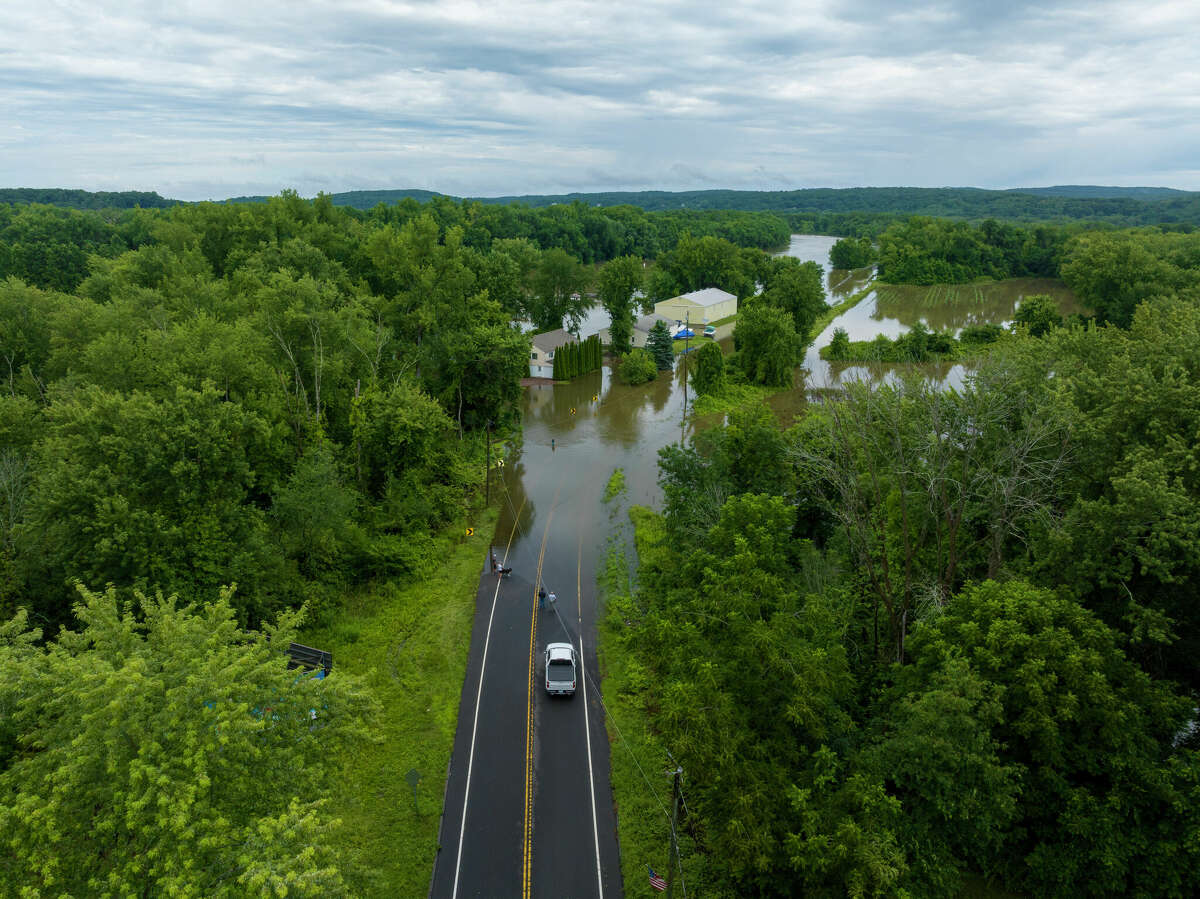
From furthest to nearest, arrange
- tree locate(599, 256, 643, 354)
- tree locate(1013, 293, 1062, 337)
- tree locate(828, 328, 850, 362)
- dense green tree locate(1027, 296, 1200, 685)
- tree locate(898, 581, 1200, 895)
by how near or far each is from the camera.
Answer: tree locate(599, 256, 643, 354), tree locate(1013, 293, 1062, 337), tree locate(828, 328, 850, 362), dense green tree locate(1027, 296, 1200, 685), tree locate(898, 581, 1200, 895)

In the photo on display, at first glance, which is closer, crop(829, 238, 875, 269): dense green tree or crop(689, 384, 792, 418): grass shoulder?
crop(689, 384, 792, 418): grass shoulder

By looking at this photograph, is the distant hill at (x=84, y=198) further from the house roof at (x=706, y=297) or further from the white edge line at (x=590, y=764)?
the white edge line at (x=590, y=764)

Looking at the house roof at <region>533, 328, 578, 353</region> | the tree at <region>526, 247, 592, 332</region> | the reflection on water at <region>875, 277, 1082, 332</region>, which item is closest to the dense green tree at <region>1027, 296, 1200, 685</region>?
the house roof at <region>533, 328, 578, 353</region>

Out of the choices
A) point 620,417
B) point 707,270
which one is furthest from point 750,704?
point 707,270

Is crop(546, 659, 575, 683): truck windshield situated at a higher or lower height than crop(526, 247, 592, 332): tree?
lower

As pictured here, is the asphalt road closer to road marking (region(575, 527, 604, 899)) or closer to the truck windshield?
road marking (region(575, 527, 604, 899))

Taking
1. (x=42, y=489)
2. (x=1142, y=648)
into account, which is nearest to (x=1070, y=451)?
(x=1142, y=648)

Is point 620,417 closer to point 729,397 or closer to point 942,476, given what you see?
point 729,397
